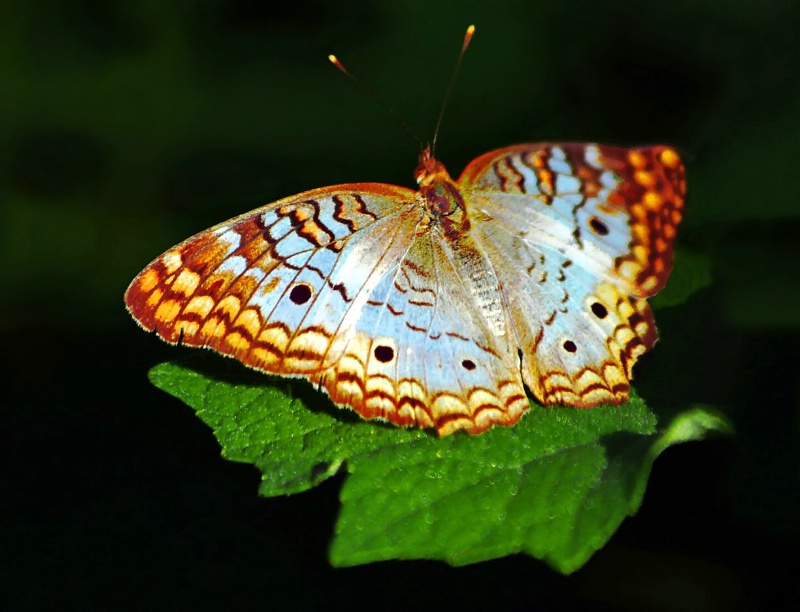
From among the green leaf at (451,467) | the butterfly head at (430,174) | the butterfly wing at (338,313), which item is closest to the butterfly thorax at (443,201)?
the butterfly head at (430,174)

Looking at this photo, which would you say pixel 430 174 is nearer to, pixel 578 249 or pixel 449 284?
pixel 449 284

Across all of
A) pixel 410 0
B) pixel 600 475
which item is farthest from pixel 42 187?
pixel 600 475

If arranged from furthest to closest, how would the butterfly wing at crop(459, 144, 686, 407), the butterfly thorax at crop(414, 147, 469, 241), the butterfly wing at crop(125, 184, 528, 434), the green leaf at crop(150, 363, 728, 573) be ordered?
the butterfly thorax at crop(414, 147, 469, 241) → the butterfly wing at crop(459, 144, 686, 407) → the butterfly wing at crop(125, 184, 528, 434) → the green leaf at crop(150, 363, 728, 573)

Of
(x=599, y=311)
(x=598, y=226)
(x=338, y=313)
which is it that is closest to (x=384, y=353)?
(x=338, y=313)

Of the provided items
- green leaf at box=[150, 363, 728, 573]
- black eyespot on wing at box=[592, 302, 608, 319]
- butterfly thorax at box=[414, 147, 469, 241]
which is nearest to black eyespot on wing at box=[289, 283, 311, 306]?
green leaf at box=[150, 363, 728, 573]

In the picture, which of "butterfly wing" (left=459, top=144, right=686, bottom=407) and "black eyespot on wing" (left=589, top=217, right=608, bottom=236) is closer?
"butterfly wing" (left=459, top=144, right=686, bottom=407)

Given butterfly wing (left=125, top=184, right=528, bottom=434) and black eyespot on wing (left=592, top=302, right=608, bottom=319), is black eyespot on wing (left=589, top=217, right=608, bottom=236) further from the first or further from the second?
butterfly wing (left=125, top=184, right=528, bottom=434)

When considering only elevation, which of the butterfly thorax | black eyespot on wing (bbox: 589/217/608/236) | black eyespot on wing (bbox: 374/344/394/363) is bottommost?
black eyespot on wing (bbox: 589/217/608/236)
